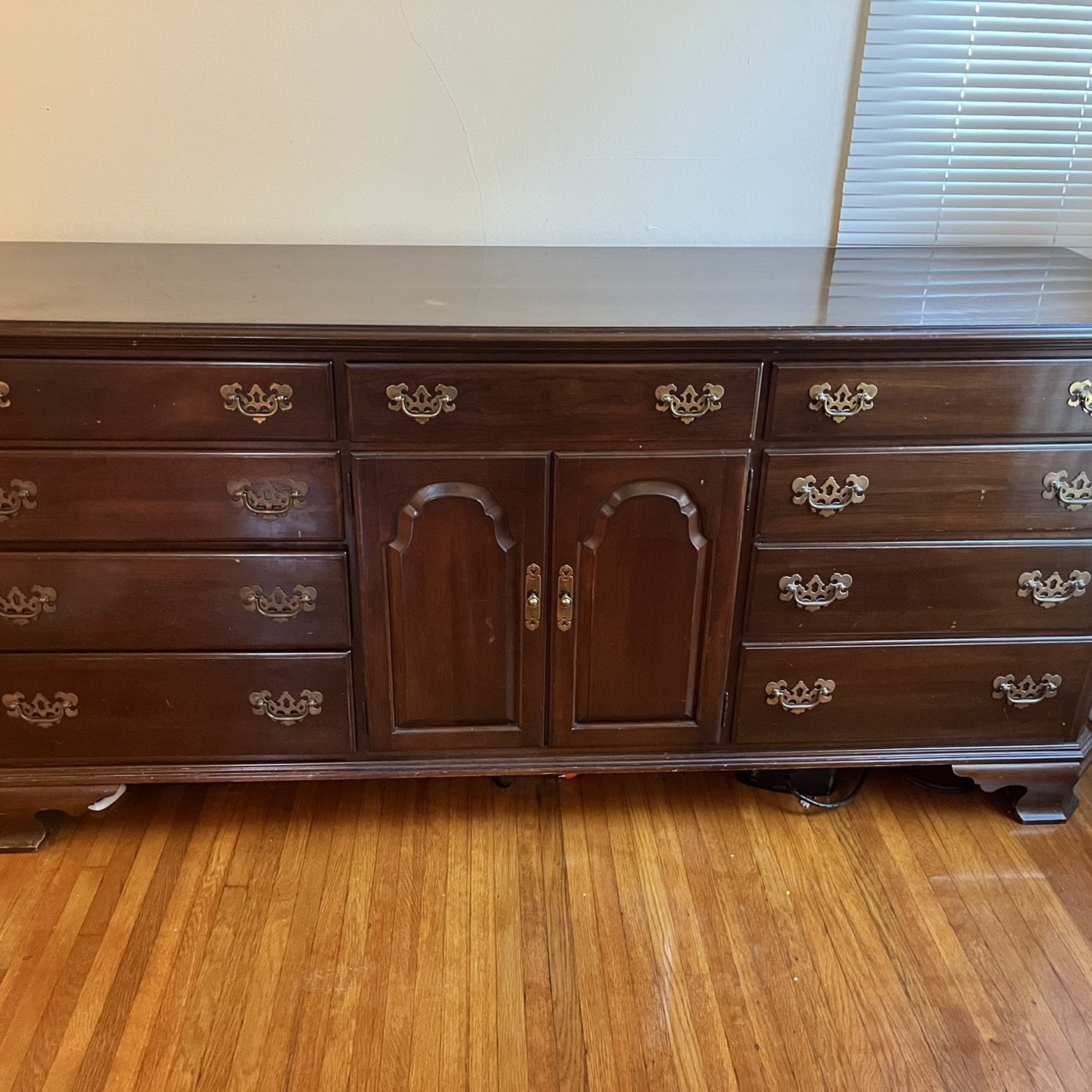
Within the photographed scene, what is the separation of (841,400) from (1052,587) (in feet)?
1.70

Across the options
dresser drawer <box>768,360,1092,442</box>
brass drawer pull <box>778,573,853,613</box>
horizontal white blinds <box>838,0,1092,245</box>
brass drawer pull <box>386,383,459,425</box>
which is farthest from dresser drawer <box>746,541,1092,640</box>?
horizontal white blinds <box>838,0,1092,245</box>

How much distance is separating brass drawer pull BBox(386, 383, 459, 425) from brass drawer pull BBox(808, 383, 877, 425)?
53cm

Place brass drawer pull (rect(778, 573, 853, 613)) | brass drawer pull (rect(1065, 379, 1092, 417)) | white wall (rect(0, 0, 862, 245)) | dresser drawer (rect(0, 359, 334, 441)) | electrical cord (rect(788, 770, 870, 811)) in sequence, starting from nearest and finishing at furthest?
1. dresser drawer (rect(0, 359, 334, 441))
2. brass drawer pull (rect(1065, 379, 1092, 417))
3. brass drawer pull (rect(778, 573, 853, 613))
4. white wall (rect(0, 0, 862, 245))
5. electrical cord (rect(788, 770, 870, 811))

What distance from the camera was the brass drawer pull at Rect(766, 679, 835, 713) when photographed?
1698mm

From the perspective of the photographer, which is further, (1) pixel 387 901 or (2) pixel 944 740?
(2) pixel 944 740

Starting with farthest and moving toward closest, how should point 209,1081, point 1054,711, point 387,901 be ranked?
1. point 1054,711
2. point 387,901
3. point 209,1081

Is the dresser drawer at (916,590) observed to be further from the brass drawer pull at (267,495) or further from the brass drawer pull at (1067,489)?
the brass drawer pull at (267,495)

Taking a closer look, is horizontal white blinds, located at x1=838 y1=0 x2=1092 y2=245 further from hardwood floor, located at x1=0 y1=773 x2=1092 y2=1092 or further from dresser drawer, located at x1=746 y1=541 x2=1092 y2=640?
hardwood floor, located at x1=0 y1=773 x2=1092 y2=1092

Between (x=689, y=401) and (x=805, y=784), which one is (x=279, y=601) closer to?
(x=689, y=401)

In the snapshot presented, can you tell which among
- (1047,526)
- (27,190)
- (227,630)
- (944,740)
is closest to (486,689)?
(227,630)

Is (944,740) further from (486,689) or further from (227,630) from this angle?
(227,630)

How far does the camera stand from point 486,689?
1.67 meters

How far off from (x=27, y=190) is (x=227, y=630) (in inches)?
36.2

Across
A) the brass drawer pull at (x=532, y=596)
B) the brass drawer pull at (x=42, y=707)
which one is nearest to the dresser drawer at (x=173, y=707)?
the brass drawer pull at (x=42, y=707)
